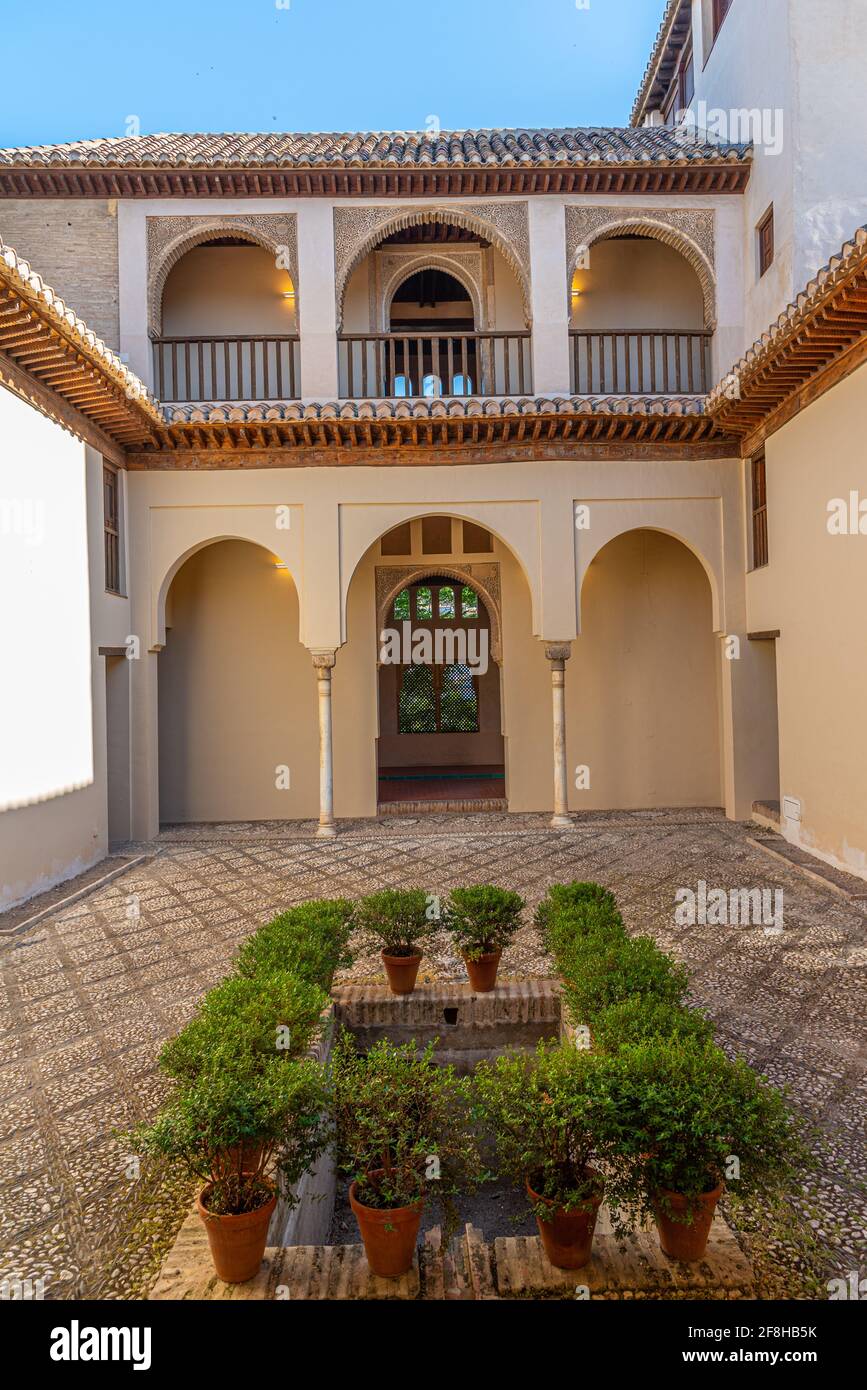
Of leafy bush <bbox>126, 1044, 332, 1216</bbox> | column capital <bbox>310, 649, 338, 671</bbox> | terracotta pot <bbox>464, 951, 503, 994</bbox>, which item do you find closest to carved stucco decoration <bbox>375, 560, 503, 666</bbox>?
column capital <bbox>310, 649, 338, 671</bbox>

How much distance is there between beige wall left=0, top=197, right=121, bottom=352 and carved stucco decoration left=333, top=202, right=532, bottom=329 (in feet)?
8.72

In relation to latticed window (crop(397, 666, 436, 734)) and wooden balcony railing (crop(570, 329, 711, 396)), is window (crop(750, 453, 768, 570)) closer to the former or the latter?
wooden balcony railing (crop(570, 329, 711, 396))

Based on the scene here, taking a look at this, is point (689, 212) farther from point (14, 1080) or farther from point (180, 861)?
point (14, 1080)

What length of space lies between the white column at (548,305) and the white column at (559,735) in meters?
3.16

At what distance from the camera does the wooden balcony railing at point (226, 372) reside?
9.70 meters

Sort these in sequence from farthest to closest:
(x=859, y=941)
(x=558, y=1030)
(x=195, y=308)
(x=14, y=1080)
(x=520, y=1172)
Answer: (x=195, y=308) → (x=859, y=941) → (x=558, y=1030) → (x=14, y=1080) → (x=520, y=1172)

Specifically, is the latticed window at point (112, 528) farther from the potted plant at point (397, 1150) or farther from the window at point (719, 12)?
the window at point (719, 12)

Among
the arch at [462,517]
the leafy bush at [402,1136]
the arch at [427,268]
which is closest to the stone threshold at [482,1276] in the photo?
the leafy bush at [402,1136]

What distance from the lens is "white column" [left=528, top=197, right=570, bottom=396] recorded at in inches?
382

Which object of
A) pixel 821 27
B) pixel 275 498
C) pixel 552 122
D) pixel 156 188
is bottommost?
pixel 275 498

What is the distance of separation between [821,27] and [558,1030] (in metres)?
10.3

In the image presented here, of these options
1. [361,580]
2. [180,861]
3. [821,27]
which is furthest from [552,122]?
[180,861]

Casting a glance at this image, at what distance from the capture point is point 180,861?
8.70m

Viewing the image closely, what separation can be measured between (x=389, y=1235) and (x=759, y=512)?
9247 millimetres
